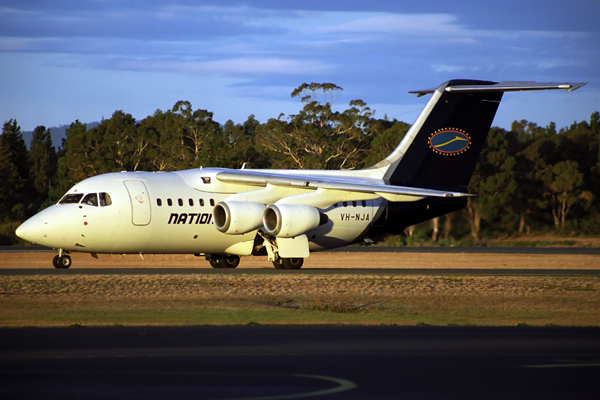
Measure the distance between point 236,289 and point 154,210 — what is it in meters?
7.51

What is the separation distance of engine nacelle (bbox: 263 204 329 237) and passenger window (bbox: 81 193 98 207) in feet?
17.5

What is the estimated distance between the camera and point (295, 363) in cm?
912

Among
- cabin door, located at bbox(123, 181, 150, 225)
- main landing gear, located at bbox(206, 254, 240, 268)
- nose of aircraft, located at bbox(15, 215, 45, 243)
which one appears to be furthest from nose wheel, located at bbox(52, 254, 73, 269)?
main landing gear, located at bbox(206, 254, 240, 268)

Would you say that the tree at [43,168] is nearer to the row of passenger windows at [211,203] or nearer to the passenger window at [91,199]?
the passenger window at [91,199]

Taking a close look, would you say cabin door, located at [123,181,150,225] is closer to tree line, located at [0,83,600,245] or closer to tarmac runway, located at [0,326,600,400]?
tarmac runway, located at [0,326,600,400]

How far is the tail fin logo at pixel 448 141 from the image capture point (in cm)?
3012

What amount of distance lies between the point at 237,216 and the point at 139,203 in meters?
3.11

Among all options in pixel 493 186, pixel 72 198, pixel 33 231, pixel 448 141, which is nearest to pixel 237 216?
pixel 72 198

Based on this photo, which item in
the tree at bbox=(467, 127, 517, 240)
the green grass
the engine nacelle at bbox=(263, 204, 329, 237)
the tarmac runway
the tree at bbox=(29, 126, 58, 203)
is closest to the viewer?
the tarmac runway

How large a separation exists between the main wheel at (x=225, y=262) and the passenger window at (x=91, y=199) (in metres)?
5.24

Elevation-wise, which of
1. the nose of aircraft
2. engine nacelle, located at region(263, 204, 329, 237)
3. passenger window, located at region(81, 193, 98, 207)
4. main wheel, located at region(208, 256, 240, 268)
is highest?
passenger window, located at region(81, 193, 98, 207)

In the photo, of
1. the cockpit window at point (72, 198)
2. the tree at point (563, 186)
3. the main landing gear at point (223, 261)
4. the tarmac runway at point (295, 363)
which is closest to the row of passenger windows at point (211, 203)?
the cockpit window at point (72, 198)

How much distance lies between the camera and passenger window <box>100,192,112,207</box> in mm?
25594

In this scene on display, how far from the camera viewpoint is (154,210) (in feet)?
85.1
